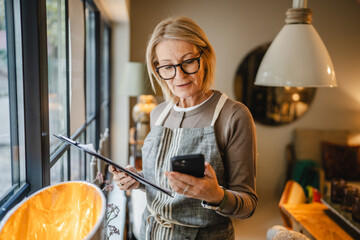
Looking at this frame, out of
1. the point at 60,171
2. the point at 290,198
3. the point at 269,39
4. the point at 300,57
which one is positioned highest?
the point at 269,39

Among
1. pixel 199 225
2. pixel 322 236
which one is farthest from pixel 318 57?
pixel 322 236

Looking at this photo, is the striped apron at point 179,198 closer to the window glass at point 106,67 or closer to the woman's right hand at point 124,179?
the woman's right hand at point 124,179

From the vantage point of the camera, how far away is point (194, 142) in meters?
0.95

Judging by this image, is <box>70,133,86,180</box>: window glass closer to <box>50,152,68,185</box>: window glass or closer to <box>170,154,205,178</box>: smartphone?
<box>50,152,68,185</box>: window glass

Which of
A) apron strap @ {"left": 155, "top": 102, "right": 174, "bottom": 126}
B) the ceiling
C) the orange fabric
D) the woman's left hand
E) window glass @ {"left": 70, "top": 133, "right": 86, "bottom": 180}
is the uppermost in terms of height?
the ceiling

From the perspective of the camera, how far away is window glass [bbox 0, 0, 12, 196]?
37.0 inches

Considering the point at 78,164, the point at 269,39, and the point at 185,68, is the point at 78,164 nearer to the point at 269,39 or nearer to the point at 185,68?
the point at 185,68

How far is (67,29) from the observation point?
149 cm

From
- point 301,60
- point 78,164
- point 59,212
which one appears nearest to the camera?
point 59,212

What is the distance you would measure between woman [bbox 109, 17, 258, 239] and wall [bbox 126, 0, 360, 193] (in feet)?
9.04

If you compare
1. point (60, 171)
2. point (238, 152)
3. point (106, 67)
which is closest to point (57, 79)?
point (60, 171)

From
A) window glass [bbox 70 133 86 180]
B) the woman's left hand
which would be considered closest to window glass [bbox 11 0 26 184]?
the woman's left hand

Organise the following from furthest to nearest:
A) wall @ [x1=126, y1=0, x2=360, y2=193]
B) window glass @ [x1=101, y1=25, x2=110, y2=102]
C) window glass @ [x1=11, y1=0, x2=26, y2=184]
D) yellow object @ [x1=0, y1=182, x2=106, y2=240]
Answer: wall @ [x1=126, y1=0, x2=360, y2=193], window glass @ [x1=101, y1=25, x2=110, y2=102], window glass @ [x1=11, y1=0, x2=26, y2=184], yellow object @ [x1=0, y1=182, x2=106, y2=240]

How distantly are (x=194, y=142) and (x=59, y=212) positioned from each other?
0.42m
